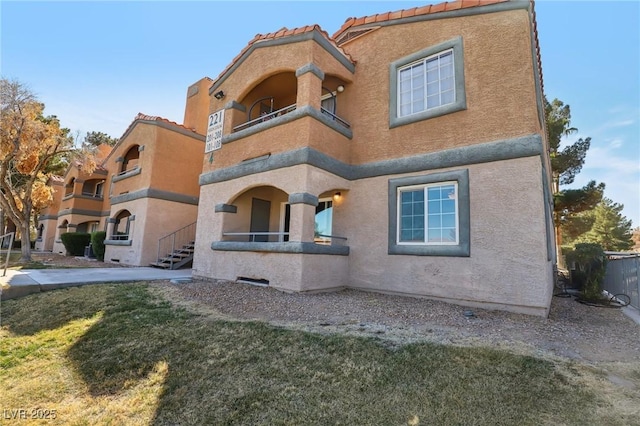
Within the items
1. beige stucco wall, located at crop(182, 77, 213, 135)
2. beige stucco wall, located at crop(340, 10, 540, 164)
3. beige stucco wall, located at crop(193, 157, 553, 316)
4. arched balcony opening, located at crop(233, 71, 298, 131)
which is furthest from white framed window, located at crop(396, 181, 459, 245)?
beige stucco wall, located at crop(182, 77, 213, 135)

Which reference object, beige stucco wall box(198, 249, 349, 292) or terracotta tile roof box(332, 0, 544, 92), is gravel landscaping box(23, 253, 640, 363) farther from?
terracotta tile roof box(332, 0, 544, 92)

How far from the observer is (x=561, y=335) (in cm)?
524

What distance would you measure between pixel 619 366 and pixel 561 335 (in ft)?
4.18

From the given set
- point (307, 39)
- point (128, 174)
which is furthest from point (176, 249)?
point (307, 39)

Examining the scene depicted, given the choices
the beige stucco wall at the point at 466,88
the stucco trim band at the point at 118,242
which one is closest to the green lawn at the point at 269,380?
the beige stucco wall at the point at 466,88

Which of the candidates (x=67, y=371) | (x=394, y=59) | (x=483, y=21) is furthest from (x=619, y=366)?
(x=394, y=59)

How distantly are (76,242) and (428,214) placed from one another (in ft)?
70.0

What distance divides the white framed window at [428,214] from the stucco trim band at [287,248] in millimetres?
1754

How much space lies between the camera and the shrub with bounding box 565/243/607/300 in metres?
8.94

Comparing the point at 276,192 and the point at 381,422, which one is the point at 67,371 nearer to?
the point at 381,422

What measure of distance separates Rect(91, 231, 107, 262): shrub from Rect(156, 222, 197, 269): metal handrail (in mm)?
4830

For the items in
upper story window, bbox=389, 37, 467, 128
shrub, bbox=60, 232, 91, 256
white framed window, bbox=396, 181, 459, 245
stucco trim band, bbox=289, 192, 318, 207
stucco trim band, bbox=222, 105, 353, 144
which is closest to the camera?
white framed window, bbox=396, 181, 459, 245

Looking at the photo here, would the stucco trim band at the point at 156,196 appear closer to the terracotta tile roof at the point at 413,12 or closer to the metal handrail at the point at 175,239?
the metal handrail at the point at 175,239

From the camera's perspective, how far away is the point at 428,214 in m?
7.97
